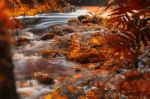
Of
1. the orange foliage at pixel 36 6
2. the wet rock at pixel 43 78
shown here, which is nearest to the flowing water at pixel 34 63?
the wet rock at pixel 43 78

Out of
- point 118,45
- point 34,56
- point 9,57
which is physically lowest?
point 34,56

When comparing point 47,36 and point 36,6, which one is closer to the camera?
point 47,36

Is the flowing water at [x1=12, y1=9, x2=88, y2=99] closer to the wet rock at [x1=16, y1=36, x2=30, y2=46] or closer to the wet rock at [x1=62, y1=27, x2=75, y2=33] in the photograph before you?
the wet rock at [x1=16, y1=36, x2=30, y2=46]

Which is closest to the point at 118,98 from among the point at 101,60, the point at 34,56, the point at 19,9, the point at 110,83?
the point at 110,83

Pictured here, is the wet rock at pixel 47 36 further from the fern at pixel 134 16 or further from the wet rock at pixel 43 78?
the fern at pixel 134 16

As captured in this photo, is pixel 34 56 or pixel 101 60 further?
pixel 34 56

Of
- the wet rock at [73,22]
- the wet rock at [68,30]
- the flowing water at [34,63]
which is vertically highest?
the wet rock at [73,22]

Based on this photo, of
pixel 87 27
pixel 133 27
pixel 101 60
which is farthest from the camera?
pixel 87 27

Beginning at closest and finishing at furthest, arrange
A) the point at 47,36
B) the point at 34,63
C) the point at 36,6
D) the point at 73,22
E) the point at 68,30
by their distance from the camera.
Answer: the point at 34,63 < the point at 47,36 < the point at 68,30 < the point at 73,22 < the point at 36,6

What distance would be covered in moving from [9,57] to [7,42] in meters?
0.12

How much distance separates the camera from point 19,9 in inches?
748

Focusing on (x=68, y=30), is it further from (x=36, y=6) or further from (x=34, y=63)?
(x=36, y=6)

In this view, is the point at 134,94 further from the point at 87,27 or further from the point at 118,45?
the point at 87,27

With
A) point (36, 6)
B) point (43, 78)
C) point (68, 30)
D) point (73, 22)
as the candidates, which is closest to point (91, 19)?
point (73, 22)
